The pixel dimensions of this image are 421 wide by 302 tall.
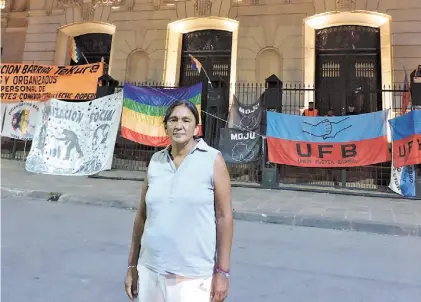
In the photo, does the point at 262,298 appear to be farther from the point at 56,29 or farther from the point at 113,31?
the point at 56,29

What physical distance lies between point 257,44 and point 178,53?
136 inches

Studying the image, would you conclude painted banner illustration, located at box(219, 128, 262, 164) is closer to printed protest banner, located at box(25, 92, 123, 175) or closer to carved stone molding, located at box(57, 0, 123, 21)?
printed protest banner, located at box(25, 92, 123, 175)

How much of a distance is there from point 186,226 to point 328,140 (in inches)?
336

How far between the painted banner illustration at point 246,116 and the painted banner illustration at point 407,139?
3.52 meters

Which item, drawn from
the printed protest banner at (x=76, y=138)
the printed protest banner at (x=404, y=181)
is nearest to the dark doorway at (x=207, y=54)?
the printed protest banner at (x=76, y=138)

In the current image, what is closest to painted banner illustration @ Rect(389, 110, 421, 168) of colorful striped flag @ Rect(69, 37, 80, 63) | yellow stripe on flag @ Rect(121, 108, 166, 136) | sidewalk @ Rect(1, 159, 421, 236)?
sidewalk @ Rect(1, 159, 421, 236)

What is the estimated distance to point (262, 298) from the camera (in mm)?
3094

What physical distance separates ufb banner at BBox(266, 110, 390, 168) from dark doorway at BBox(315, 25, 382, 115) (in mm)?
3120

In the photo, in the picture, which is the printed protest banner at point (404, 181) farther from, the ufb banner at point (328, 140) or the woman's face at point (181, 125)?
the woman's face at point (181, 125)

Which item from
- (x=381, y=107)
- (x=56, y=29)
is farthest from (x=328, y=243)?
(x=56, y=29)

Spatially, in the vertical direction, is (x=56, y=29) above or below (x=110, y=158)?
above

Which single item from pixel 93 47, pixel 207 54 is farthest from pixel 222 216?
pixel 93 47

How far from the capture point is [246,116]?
410 inches

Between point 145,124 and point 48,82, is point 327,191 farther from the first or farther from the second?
point 48,82
